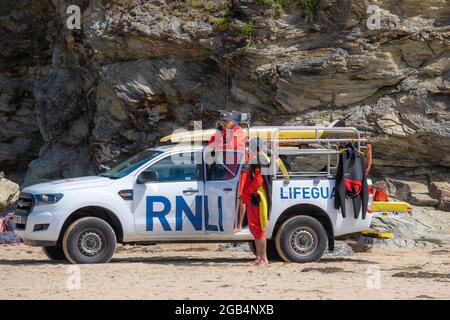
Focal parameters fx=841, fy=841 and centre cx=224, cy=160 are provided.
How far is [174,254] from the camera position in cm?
1525

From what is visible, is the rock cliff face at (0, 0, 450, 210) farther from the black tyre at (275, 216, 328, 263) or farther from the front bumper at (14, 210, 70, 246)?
the front bumper at (14, 210, 70, 246)

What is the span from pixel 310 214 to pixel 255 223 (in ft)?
3.75

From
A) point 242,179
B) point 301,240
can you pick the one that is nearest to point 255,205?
point 242,179

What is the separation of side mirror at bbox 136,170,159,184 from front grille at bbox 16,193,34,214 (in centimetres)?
162

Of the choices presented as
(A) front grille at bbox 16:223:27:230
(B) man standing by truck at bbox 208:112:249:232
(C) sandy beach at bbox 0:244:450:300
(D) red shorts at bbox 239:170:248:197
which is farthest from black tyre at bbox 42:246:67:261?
(D) red shorts at bbox 239:170:248:197

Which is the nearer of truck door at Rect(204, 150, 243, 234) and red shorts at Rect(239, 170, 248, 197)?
red shorts at Rect(239, 170, 248, 197)

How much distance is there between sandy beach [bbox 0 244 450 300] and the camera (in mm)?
9383

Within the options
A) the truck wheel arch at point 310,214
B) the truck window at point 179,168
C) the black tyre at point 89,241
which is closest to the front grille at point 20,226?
the black tyre at point 89,241

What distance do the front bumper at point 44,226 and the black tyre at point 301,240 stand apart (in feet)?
10.6

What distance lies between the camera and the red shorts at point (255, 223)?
1215 centimetres

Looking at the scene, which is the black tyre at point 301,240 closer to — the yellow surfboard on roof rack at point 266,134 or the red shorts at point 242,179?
the red shorts at point 242,179

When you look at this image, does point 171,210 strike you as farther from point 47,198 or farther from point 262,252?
point 47,198

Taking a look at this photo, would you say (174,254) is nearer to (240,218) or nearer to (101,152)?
(240,218)
